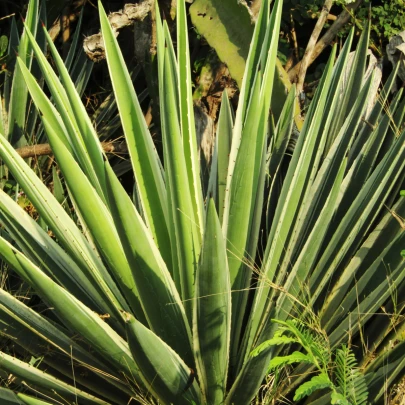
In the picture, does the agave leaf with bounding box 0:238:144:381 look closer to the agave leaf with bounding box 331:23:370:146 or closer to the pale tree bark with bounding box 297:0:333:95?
the agave leaf with bounding box 331:23:370:146

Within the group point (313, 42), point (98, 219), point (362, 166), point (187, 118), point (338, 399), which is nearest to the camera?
point (338, 399)

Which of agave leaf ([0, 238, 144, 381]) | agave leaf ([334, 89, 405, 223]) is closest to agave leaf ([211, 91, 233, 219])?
agave leaf ([334, 89, 405, 223])

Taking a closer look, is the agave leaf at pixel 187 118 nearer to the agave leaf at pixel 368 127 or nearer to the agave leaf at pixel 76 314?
the agave leaf at pixel 76 314

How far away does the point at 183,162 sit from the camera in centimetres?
189

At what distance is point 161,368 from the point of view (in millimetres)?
1750

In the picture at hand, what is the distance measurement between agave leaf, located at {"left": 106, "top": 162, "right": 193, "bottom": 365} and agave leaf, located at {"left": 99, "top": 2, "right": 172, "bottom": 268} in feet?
0.68

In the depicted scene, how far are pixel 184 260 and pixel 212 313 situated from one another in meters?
0.19

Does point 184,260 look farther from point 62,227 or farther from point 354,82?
point 354,82

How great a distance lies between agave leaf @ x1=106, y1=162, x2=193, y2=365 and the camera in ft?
5.56

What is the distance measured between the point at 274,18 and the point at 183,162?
0.64 meters

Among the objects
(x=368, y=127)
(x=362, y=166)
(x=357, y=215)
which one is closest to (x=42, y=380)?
(x=357, y=215)

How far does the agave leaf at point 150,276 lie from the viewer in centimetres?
169

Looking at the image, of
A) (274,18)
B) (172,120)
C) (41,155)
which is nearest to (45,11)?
(41,155)

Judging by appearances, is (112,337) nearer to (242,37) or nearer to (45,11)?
(242,37)
